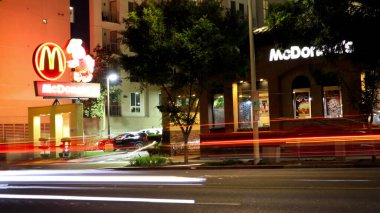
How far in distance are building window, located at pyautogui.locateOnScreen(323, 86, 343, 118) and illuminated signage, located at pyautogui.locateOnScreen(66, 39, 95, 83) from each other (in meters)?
17.9

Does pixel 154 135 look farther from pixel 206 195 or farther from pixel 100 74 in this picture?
pixel 206 195

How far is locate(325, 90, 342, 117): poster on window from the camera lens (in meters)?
27.0

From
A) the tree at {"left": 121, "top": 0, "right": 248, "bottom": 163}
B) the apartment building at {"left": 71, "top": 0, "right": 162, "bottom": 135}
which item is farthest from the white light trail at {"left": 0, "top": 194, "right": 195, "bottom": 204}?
the apartment building at {"left": 71, "top": 0, "right": 162, "bottom": 135}

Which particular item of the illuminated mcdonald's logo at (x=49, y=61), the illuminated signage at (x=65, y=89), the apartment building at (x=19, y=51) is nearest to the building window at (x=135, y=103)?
the apartment building at (x=19, y=51)

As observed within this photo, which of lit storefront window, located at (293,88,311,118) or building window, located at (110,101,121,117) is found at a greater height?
building window, located at (110,101,121,117)

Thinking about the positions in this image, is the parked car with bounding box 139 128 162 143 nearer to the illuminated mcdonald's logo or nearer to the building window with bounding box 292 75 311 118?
the illuminated mcdonald's logo

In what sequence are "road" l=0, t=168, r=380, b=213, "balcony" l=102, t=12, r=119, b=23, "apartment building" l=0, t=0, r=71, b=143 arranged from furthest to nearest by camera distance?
"balcony" l=102, t=12, r=119, b=23
"apartment building" l=0, t=0, r=71, b=143
"road" l=0, t=168, r=380, b=213

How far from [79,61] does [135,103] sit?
21.0 meters

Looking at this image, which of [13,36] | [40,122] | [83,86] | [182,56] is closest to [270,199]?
[182,56]

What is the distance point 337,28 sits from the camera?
1272cm

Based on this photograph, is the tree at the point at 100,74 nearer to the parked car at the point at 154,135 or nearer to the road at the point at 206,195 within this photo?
the parked car at the point at 154,135

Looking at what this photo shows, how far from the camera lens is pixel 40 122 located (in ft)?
132

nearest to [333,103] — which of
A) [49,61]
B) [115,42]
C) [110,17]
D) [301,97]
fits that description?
[301,97]

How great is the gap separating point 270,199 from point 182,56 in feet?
45.9
